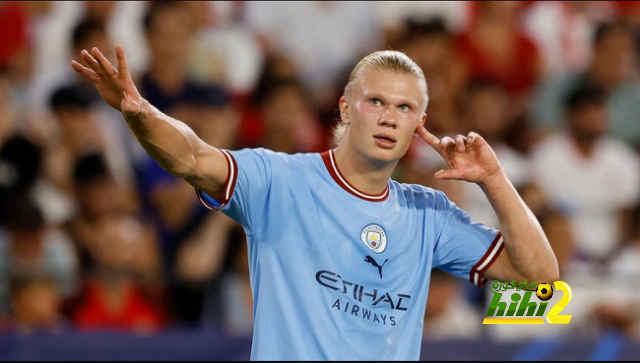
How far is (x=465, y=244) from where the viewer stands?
3.88 m

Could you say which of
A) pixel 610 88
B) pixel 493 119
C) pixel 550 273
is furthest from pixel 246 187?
pixel 610 88

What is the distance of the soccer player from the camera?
3.45 metres

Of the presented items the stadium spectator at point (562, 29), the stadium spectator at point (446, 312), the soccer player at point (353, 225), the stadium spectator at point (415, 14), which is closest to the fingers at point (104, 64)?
the soccer player at point (353, 225)

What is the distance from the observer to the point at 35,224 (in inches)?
254

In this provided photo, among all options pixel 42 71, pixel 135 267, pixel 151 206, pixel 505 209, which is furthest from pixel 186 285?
pixel 505 209

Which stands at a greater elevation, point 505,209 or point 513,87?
point 513,87

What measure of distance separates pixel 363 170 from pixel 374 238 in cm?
26

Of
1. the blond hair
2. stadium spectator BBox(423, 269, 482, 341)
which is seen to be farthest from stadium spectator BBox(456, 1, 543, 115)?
the blond hair

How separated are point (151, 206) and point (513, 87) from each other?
3635 millimetres

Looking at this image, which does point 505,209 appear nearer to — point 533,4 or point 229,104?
point 229,104

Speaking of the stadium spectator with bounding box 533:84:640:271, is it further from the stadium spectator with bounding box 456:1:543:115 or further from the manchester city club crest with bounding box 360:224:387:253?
the manchester city club crest with bounding box 360:224:387:253

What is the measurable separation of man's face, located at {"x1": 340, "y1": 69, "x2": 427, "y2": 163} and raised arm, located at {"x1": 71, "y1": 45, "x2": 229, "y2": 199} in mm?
605

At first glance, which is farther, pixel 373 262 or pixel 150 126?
pixel 373 262

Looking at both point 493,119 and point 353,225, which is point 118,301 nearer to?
point 353,225
